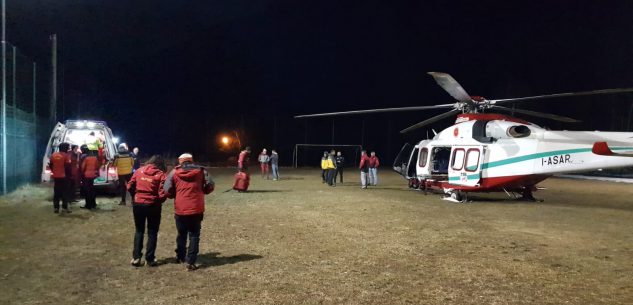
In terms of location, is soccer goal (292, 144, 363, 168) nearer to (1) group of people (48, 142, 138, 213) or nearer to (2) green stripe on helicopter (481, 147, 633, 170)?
(2) green stripe on helicopter (481, 147, 633, 170)

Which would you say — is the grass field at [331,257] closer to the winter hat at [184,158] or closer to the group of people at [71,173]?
the group of people at [71,173]

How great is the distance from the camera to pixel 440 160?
1764 cm

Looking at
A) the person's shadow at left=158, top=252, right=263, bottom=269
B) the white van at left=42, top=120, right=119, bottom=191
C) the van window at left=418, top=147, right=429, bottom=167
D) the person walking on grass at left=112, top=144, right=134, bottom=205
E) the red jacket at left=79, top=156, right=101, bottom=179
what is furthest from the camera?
the van window at left=418, top=147, right=429, bottom=167

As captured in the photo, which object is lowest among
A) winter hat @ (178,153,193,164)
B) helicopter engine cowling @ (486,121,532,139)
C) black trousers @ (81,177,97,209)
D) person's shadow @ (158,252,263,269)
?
person's shadow @ (158,252,263,269)

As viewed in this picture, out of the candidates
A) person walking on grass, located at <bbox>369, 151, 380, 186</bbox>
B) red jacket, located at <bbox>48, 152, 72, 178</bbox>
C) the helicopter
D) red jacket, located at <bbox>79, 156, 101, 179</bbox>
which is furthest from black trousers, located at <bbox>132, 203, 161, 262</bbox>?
person walking on grass, located at <bbox>369, 151, 380, 186</bbox>

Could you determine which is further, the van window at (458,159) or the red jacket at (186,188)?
the van window at (458,159)

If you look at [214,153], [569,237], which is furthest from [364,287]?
[214,153]

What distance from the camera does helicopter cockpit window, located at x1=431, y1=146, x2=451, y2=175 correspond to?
16734mm

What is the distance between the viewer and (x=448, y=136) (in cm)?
1599

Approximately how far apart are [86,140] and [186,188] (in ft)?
37.1

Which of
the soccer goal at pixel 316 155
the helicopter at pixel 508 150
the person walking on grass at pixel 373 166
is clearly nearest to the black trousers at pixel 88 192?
the helicopter at pixel 508 150

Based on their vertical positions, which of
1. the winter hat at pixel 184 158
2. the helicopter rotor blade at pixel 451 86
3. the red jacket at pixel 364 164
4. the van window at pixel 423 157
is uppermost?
the helicopter rotor blade at pixel 451 86

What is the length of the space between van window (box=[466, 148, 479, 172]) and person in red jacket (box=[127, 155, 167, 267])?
10494 mm

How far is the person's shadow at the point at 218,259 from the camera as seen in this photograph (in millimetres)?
6716
